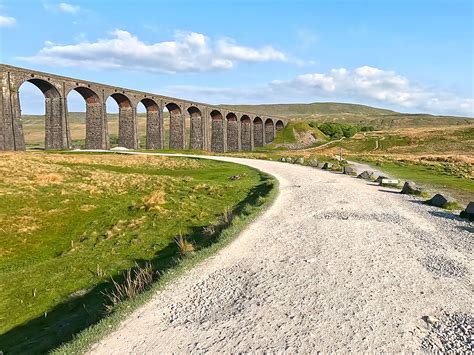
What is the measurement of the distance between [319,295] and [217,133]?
80.2m

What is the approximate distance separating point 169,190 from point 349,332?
19.5m

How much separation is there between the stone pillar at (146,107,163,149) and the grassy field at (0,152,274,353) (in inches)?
1489

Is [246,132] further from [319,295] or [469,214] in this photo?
[319,295]

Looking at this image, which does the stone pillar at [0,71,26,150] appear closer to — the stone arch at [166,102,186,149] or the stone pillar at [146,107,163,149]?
the stone pillar at [146,107,163,149]

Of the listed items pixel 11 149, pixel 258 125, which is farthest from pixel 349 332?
pixel 258 125

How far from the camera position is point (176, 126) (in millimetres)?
72375

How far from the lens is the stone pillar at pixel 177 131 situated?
2837 inches

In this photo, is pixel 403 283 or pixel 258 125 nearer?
pixel 403 283

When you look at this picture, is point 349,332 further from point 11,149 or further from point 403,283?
point 11,149

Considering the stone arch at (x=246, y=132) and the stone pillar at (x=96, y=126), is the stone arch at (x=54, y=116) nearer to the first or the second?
the stone pillar at (x=96, y=126)

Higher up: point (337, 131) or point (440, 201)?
point (337, 131)

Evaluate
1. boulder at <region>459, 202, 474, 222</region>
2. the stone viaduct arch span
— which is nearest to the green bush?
the stone viaduct arch span

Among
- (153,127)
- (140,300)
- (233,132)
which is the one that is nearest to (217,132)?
(233,132)

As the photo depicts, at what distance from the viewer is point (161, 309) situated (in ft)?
23.4
